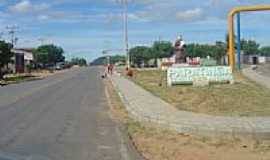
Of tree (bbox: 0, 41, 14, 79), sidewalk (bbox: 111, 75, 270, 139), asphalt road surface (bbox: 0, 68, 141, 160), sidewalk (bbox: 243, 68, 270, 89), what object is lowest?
asphalt road surface (bbox: 0, 68, 141, 160)

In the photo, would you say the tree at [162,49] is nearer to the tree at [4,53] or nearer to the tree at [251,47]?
the tree at [251,47]

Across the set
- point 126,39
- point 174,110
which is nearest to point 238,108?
point 174,110

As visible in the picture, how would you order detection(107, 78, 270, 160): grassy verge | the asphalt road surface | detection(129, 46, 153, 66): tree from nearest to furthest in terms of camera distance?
1. detection(107, 78, 270, 160): grassy verge
2. the asphalt road surface
3. detection(129, 46, 153, 66): tree

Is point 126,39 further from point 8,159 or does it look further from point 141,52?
point 141,52

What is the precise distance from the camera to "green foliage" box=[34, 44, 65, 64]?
174 metres

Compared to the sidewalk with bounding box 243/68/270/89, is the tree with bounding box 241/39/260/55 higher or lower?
higher

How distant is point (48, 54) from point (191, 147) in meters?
172

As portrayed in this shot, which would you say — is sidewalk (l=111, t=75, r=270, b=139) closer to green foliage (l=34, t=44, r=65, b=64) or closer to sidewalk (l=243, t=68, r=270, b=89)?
sidewalk (l=243, t=68, r=270, b=89)

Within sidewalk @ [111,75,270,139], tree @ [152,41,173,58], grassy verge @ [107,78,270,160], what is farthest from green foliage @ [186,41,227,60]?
grassy verge @ [107,78,270,160]

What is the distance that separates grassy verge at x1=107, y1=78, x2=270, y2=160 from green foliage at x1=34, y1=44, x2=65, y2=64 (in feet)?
521

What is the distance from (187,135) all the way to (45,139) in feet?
10.4

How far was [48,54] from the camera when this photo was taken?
18225cm

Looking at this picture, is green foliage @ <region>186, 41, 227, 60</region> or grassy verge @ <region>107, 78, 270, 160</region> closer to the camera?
grassy verge @ <region>107, 78, 270, 160</region>

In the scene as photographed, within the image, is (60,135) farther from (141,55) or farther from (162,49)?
(141,55)
